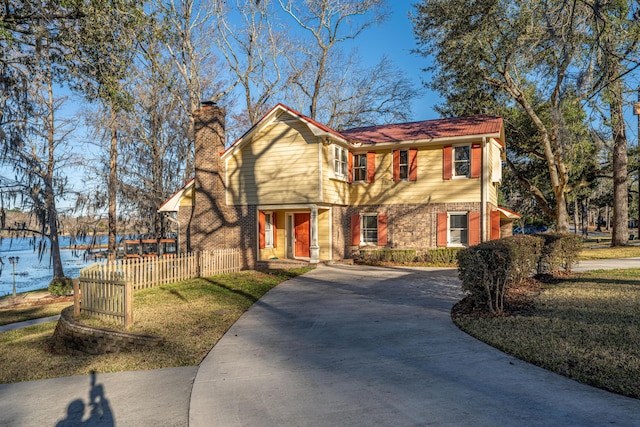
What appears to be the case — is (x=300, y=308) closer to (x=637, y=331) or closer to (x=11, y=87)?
(x=637, y=331)

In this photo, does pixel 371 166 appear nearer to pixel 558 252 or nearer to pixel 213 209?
pixel 213 209

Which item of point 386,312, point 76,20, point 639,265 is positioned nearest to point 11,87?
point 76,20

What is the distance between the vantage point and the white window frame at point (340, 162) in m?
18.7

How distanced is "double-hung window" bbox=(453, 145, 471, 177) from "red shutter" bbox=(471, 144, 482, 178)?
0.40 m

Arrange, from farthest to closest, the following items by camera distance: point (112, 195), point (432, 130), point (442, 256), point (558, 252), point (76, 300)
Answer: point (112, 195) → point (432, 130) → point (442, 256) → point (558, 252) → point (76, 300)

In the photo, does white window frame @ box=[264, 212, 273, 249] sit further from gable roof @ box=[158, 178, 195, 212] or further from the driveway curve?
the driveway curve

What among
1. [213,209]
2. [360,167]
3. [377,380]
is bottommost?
[377,380]

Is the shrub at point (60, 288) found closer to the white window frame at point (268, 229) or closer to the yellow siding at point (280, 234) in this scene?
the white window frame at point (268, 229)

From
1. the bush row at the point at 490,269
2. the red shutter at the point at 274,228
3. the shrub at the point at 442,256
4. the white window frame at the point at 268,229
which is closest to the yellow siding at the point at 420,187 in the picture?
the shrub at the point at 442,256

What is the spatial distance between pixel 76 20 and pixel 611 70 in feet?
43.9

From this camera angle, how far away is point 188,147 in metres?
28.8

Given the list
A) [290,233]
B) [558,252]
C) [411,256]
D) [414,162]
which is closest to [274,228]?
[290,233]

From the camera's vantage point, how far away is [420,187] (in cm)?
1922

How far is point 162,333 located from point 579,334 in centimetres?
722
